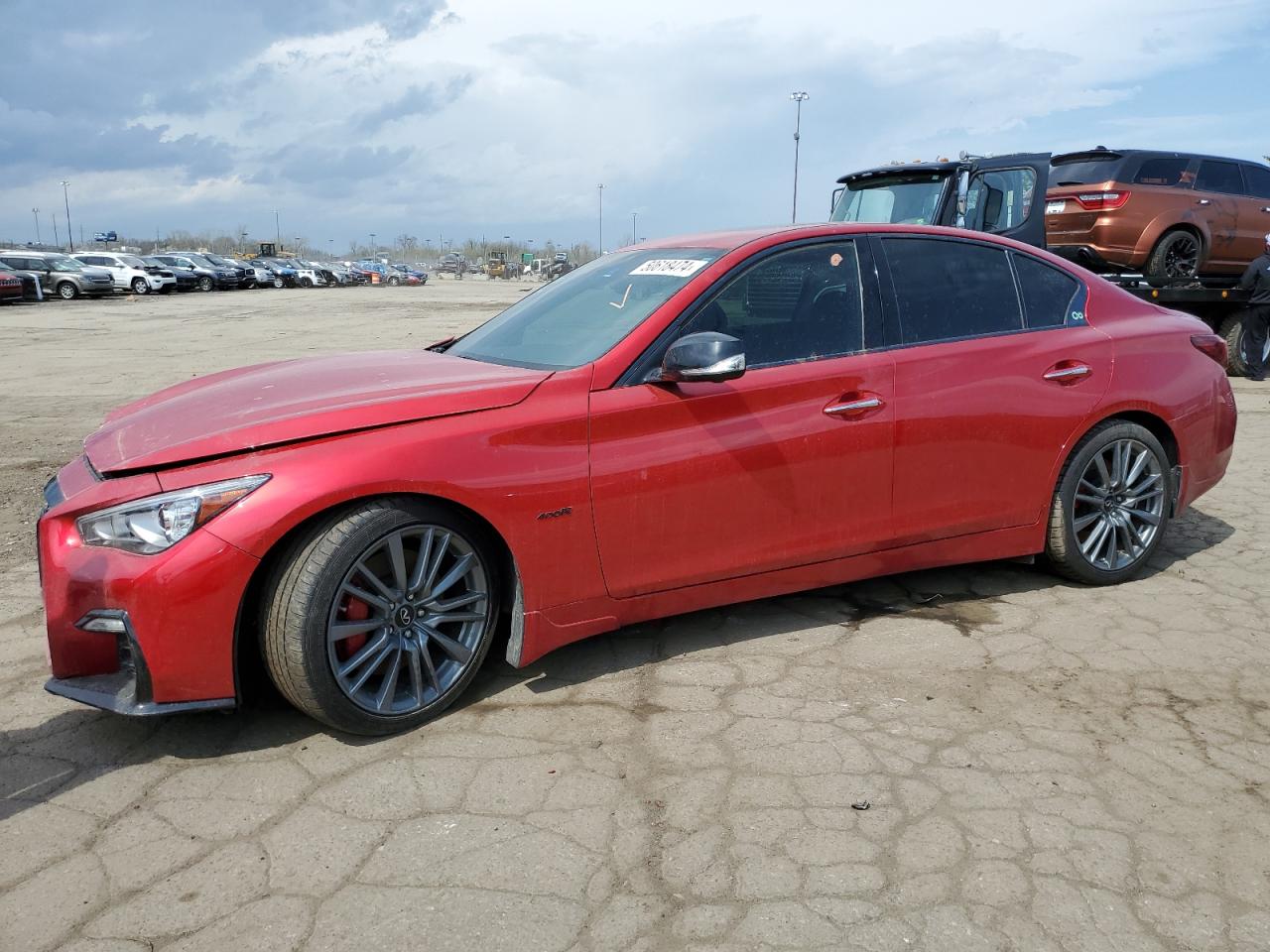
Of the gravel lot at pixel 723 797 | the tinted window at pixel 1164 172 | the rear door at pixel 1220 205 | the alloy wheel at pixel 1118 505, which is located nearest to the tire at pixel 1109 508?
the alloy wheel at pixel 1118 505

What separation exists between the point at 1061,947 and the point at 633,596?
65.9 inches

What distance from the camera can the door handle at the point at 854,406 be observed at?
3.68 meters

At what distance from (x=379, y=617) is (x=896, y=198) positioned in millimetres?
8508

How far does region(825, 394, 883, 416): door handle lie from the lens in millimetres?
3676

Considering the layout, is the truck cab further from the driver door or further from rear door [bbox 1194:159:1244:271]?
the driver door

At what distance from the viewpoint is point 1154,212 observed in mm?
11000

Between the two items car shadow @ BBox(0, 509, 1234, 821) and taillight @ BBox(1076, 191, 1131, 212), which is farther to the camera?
taillight @ BBox(1076, 191, 1131, 212)

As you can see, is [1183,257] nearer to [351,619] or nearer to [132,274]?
[351,619]

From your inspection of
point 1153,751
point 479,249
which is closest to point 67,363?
point 1153,751

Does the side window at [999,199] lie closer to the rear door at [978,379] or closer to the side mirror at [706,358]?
the rear door at [978,379]

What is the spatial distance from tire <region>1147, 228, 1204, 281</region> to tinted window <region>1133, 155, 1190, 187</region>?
545 millimetres

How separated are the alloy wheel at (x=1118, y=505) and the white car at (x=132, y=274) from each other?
133ft

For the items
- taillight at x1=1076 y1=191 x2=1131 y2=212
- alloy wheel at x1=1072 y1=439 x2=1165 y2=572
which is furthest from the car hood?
taillight at x1=1076 y1=191 x2=1131 y2=212

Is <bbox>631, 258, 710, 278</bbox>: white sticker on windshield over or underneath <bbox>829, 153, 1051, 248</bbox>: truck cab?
underneath
